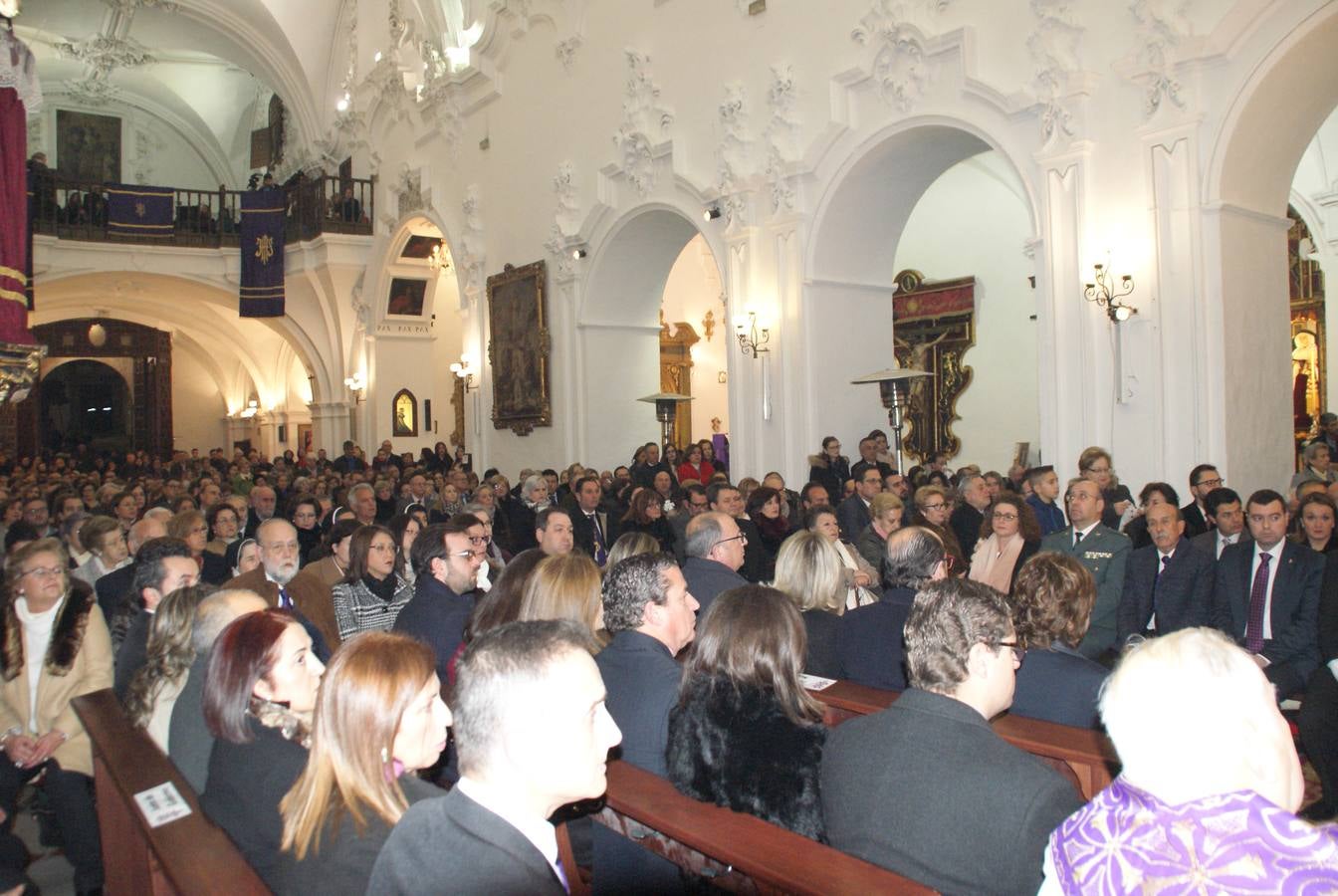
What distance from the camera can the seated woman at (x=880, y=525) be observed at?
6.78m

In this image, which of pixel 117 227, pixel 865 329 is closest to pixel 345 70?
pixel 117 227

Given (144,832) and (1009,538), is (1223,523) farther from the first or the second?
(144,832)

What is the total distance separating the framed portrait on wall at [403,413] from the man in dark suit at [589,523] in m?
11.9

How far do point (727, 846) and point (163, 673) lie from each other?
92.0 inches

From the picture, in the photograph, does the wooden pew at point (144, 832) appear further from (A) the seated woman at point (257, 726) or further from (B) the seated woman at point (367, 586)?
(B) the seated woman at point (367, 586)

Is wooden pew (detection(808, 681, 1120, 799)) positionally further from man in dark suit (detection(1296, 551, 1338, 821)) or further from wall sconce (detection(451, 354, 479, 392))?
wall sconce (detection(451, 354, 479, 392))

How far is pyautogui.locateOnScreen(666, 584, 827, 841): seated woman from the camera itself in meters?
2.64

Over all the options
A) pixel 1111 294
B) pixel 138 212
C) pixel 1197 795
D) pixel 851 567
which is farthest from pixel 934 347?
pixel 1197 795

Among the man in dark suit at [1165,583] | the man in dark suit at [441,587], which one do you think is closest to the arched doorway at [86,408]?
the man in dark suit at [441,587]

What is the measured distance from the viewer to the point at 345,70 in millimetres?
21188

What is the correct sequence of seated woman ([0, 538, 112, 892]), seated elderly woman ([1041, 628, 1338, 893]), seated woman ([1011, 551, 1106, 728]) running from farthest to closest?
seated woman ([0, 538, 112, 892])
seated woman ([1011, 551, 1106, 728])
seated elderly woman ([1041, 628, 1338, 893])

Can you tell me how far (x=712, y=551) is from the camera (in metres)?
5.03

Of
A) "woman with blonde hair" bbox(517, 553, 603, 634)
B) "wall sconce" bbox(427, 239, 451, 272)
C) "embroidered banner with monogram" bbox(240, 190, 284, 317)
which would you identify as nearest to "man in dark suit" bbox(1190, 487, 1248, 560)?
"woman with blonde hair" bbox(517, 553, 603, 634)

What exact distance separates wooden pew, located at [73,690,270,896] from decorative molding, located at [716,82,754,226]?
9383mm
